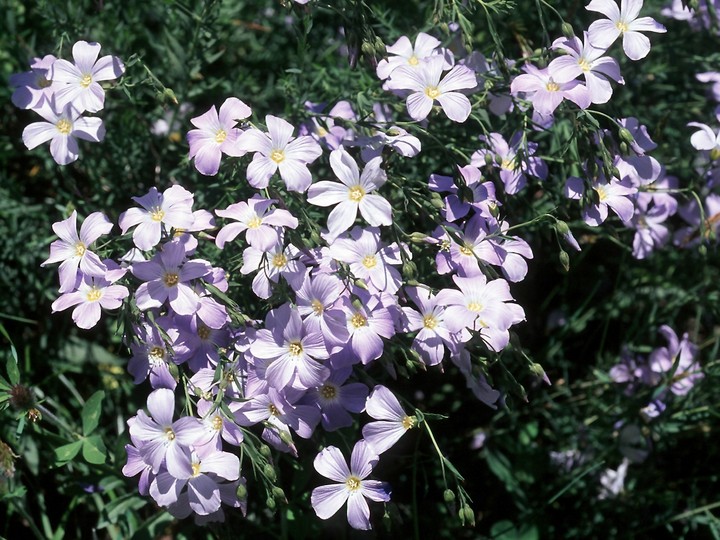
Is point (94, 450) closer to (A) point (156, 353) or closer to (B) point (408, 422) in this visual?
(A) point (156, 353)

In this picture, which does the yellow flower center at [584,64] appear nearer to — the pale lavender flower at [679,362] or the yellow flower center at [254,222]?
the yellow flower center at [254,222]

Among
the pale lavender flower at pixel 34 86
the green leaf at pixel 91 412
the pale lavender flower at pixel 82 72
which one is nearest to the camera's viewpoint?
the pale lavender flower at pixel 82 72

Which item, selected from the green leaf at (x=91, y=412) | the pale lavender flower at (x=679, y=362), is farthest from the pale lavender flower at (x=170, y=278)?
the pale lavender flower at (x=679, y=362)

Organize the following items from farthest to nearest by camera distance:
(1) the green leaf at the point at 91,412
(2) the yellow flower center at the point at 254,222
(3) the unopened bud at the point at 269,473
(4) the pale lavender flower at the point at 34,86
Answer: (1) the green leaf at the point at 91,412 → (4) the pale lavender flower at the point at 34,86 → (2) the yellow flower center at the point at 254,222 → (3) the unopened bud at the point at 269,473

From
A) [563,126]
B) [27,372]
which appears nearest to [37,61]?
[27,372]

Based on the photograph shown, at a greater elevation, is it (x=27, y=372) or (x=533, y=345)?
(x=27, y=372)

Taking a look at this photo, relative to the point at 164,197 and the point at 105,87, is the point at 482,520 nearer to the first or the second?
the point at 164,197

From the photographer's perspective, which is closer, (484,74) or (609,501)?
(484,74)

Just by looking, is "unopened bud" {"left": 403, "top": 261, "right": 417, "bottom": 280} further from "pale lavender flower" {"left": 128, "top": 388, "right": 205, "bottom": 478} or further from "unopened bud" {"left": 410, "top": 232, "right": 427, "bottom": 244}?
"pale lavender flower" {"left": 128, "top": 388, "right": 205, "bottom": 478}
